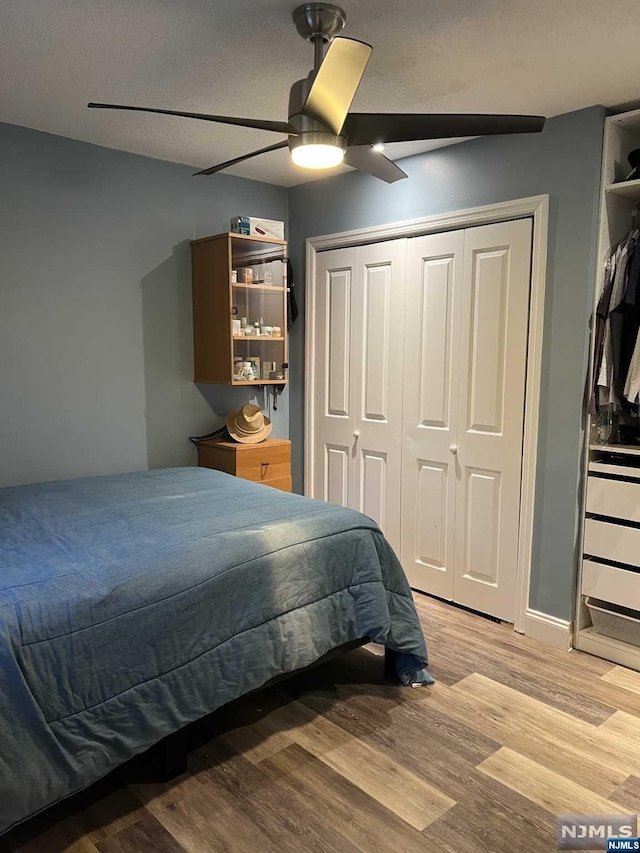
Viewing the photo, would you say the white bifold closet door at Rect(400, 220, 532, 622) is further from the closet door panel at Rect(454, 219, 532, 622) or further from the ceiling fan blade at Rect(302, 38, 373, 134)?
the ceiling fan blade at Rect(302, 38, 373, 134)

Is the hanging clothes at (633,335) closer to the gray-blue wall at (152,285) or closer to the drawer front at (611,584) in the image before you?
the gray-blue wall at (152,285)

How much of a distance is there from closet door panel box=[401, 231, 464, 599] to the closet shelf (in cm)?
76

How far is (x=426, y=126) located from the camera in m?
1.97

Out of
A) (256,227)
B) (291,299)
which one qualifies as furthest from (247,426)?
(256,227)

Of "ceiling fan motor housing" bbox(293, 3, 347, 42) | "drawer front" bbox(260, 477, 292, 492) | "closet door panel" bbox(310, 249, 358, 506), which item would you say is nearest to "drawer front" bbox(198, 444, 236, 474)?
"drawer front" bbox(260, 477, 292, 492)

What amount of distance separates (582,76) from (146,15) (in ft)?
Answer: 5.39

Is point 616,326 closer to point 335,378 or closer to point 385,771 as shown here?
point 335,378

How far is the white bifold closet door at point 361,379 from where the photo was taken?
11.9 ft

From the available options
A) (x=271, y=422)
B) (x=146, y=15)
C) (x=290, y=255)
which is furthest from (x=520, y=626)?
(x=146, y=15)

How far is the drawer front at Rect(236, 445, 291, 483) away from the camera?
3656mm

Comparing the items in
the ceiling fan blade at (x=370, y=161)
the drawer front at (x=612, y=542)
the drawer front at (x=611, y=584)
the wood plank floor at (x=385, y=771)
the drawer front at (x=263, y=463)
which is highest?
the ceiling fan blade at (x=370, y=161)

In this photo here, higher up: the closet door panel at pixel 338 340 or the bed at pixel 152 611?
the closet door panel at pixel 338 340

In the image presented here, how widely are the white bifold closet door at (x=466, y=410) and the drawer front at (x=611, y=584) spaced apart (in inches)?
14.9

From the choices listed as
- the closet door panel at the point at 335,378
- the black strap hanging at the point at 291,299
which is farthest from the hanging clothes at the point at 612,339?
the black strap hanging at the point at 291,299
